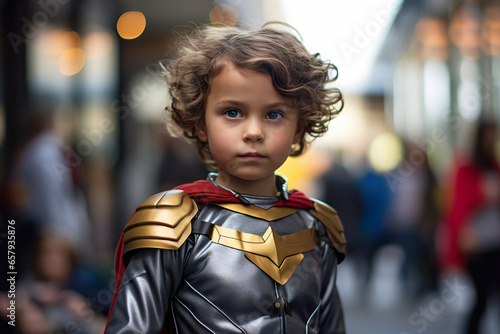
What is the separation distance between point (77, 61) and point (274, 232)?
430cm

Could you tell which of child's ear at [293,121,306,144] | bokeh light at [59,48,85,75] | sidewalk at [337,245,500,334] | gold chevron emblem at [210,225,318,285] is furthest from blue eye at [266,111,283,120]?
bokeh light at [59,48,85,75]

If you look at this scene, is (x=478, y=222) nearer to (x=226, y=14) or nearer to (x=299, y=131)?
(x=226, y=14)

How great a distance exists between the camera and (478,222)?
4273 mm

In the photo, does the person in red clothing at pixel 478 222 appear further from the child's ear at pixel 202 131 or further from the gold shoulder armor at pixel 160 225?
the gold shoulder armor at pixel 160 225

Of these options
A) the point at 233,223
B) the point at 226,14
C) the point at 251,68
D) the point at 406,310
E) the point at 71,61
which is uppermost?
the point at 226,14

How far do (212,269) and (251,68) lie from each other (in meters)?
0.55

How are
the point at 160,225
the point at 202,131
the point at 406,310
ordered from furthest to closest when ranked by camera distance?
the point at 406,310 < the point at 202,131 < the point at 160,225

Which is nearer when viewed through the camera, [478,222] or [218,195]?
[218,195]

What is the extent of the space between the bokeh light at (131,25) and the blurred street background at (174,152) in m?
0.02

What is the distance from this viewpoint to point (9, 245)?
7.17 feet

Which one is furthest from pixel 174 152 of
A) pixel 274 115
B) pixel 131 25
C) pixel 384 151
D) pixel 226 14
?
pixel 384 151

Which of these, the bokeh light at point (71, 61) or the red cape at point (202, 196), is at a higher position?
the bokeh light at point (71, 61)

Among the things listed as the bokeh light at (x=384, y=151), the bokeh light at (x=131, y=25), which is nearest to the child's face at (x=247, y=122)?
the bokeh light at (x=131, y=25)

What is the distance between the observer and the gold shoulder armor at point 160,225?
1.48 m
